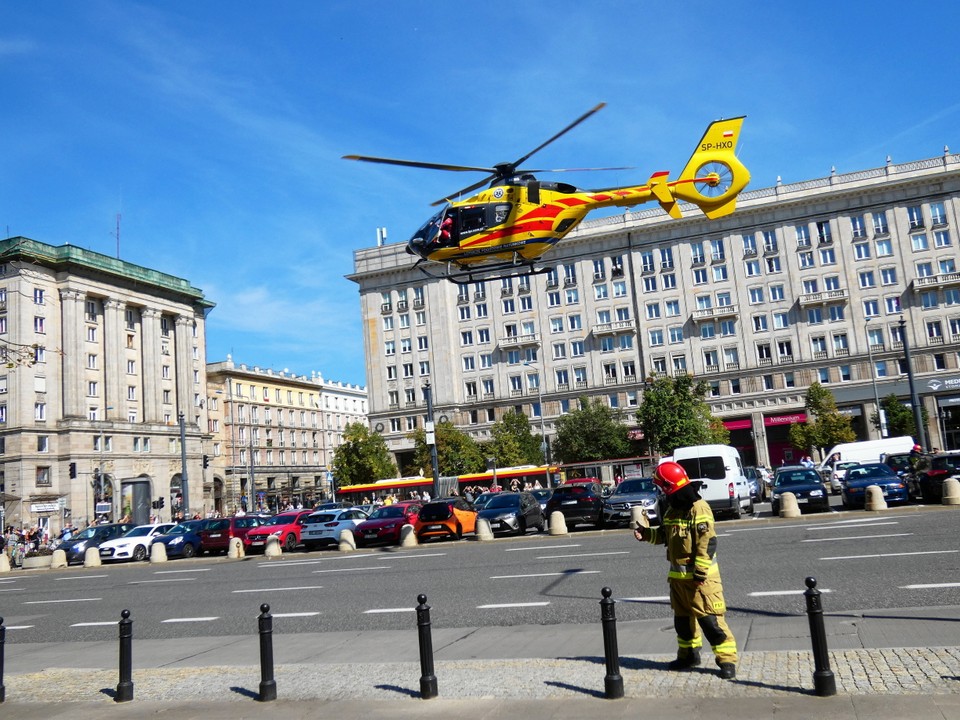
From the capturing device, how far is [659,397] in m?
56.6

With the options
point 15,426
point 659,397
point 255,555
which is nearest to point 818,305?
point 659,397

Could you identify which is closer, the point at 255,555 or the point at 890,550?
the point at 890,550

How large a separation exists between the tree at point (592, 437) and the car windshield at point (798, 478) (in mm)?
40556

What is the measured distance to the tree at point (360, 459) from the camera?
74188 mm

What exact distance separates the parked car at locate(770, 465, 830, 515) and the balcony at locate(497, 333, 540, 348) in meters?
50.5

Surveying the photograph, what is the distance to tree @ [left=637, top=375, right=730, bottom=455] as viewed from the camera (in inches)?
2196

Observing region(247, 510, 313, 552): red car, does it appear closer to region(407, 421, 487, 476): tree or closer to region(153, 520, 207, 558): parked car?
region(153, 520, 207, 558): parked car

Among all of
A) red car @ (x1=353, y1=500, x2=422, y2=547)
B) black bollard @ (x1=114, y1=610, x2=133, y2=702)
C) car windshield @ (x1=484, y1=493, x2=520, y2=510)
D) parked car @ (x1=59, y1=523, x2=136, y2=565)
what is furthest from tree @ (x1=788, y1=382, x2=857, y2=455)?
black bollard @ (x1=114, y1=610, x2=133, y2=702)

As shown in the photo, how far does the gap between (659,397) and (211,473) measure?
5457 centimetres

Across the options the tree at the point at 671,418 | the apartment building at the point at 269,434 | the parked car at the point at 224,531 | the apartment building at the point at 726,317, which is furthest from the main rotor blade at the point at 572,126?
the apartment building at the point at 269,434

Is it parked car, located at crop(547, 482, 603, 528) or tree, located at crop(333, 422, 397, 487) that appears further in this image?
tree, located at crop(333, 422, 397, 487)

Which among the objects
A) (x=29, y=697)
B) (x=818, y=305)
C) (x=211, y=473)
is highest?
(x=818, y=305)

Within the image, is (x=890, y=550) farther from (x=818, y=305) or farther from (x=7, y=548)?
(x=818, y=305)

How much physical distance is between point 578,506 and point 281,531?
36.6ft
